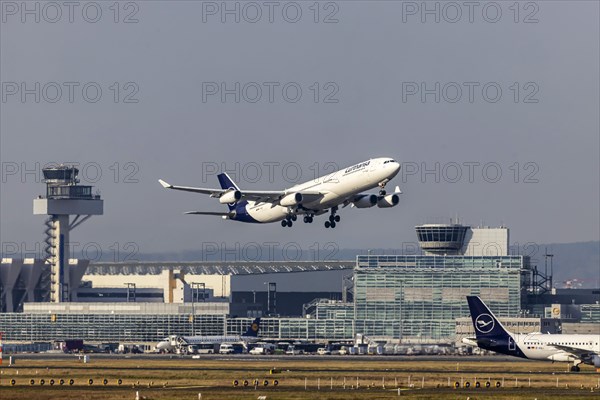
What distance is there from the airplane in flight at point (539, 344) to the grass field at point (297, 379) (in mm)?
1705

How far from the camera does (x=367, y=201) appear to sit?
141 metres

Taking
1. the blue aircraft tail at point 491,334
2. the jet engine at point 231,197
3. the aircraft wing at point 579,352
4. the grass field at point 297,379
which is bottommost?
the grass field at point 297,379

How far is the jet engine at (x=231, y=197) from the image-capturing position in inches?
5472

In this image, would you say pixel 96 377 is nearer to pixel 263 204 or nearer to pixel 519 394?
pixel 263 204

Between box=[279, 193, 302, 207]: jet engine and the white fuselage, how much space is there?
1097 mm

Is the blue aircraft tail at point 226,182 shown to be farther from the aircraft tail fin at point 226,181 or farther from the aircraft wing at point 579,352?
the aircraft wing at point 579,352

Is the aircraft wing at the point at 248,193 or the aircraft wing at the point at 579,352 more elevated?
the aircraft wing at the point at 248,193

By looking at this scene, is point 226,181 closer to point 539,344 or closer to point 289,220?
point 289,220

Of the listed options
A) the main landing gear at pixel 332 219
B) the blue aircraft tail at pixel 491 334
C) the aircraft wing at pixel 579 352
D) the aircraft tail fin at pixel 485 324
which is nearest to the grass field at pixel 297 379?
the aircraft wing at pixel 579 352

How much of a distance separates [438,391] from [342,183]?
35662 millimetres

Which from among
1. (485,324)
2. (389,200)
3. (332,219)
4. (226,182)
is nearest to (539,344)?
(485,324)

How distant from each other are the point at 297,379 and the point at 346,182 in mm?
23398

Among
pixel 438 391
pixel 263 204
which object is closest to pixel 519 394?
pixel 438 391

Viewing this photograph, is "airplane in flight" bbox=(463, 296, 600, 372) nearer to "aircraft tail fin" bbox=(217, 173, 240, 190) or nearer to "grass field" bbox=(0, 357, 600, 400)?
"grass field" bbox=(0, 357, 600, 400)
